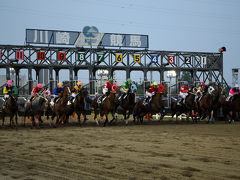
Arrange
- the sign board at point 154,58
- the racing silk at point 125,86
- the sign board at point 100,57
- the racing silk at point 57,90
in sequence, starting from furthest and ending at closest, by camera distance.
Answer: the sign board at point 154,58 → the sign board at point 100,57 → the racing silk at point 125,86 → the racing silk at point 57,90

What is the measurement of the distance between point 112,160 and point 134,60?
35.4 m

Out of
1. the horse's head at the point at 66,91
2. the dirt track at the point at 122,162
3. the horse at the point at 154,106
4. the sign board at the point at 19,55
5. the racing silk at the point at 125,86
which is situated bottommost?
the dirt track at the point at 122,162

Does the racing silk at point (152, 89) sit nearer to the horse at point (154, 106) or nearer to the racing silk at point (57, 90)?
the horse at point (154, 106)

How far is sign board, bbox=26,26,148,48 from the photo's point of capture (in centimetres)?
3859

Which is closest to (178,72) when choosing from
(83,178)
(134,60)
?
(134,60)

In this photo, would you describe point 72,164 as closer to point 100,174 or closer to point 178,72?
point 100,174

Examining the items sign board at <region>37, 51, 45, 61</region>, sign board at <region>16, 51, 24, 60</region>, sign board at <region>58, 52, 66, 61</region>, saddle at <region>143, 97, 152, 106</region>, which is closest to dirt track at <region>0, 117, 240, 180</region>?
→ saddle at <region>143, 97, 152, 106</region>

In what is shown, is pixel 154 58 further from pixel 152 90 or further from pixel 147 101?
pixel 147 101

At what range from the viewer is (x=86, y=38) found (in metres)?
39.9

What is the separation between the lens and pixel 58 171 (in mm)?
5500

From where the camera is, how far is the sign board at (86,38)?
38.6 m

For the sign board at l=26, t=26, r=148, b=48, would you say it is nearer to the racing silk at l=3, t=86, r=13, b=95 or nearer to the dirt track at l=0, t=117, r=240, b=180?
the racing silk at l=3, t=86, r=13, b=95

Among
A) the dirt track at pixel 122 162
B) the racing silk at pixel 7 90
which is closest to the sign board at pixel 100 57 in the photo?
the racing silk at pixel 7 90

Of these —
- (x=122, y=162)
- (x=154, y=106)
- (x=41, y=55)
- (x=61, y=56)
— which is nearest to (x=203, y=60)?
(x=61, y=56)
